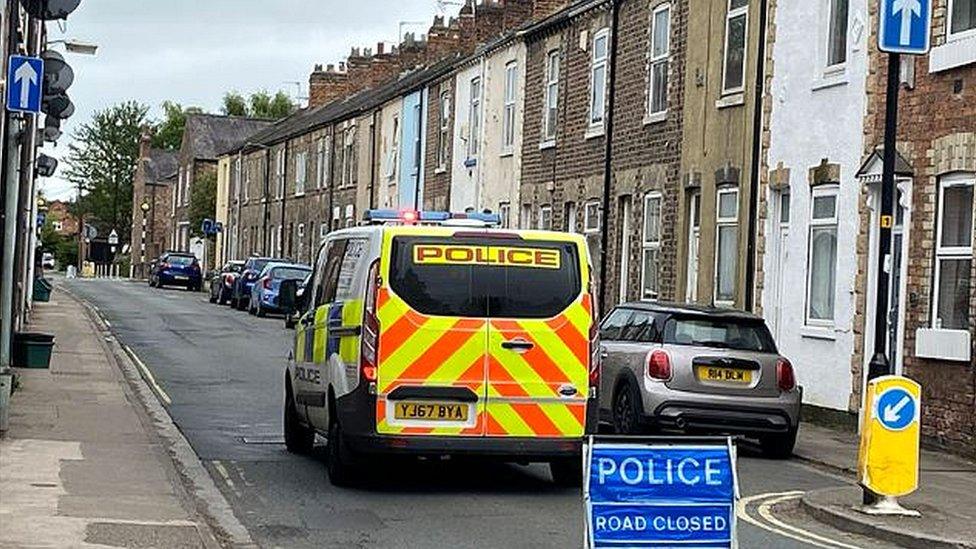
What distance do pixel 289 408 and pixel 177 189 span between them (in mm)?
91303

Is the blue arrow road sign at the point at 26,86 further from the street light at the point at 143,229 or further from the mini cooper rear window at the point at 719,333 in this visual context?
the street light at the point at 143,229

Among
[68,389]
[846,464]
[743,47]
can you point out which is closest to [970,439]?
[846,464]

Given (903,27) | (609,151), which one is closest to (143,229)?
(609,151)

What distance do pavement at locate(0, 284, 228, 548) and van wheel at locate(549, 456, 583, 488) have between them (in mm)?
3190

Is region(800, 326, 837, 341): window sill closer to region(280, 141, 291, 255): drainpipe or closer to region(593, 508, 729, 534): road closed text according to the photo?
region(593, 508, 729, 534): road closed text

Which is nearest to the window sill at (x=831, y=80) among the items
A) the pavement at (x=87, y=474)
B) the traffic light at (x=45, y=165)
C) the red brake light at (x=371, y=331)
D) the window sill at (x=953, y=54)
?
the window sill at (x=953, y=54)

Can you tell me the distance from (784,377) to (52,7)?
27.7 feet

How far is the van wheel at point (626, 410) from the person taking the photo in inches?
688

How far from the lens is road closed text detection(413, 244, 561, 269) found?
44.3ft

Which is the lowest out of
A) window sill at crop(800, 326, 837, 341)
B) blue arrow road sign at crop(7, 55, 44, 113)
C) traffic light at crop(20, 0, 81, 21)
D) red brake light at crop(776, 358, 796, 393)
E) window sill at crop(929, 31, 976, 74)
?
red brake light at crop(776, 358, 796, 393)

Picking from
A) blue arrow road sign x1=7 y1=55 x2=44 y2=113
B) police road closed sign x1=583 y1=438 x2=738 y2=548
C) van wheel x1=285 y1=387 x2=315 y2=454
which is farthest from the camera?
van wheel x1=285 y1=387 x2=315 y2=454

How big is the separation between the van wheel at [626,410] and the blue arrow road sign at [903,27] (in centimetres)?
534

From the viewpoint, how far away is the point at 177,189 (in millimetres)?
105812

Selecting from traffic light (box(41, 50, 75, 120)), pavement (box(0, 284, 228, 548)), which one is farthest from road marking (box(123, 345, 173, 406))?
traffic light (box(41, 50, 75, 120))
